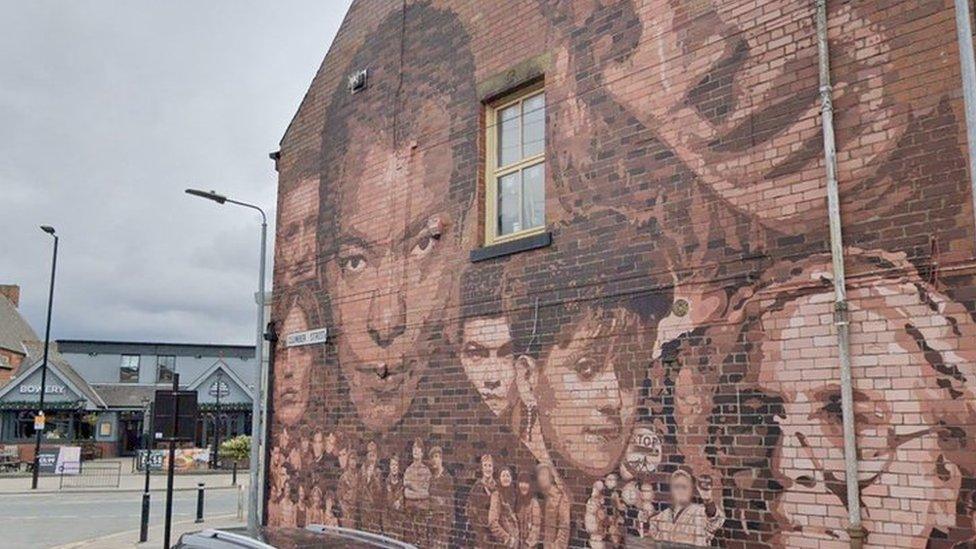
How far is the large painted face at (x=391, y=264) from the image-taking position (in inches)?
380

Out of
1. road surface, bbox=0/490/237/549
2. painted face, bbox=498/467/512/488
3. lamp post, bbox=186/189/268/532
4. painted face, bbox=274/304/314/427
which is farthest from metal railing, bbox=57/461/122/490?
painted face, bbox=498/467/512/488

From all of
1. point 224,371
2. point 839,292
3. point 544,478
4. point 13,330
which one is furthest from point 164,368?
point 839,292

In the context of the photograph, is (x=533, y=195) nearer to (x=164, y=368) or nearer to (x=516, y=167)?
(x=516, y=167)

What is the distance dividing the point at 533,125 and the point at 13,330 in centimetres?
6444

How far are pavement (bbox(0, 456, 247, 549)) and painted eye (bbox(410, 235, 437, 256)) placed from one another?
7.99 m

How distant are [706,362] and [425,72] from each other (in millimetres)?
5596

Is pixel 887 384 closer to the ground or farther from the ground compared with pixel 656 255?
closer to the ground

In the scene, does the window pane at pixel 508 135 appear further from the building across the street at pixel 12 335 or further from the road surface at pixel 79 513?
the building across the street at pixel 12 335

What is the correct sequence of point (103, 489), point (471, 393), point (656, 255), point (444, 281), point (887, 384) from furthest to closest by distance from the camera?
point (103, 489) → point (444, 281) → point (471, 393) → point (656, 255) → point (887, 384)

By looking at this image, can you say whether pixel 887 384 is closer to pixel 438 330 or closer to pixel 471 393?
pixel 471 393

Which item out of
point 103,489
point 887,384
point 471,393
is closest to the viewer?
point 887,384

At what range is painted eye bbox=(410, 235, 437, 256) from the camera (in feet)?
32.0

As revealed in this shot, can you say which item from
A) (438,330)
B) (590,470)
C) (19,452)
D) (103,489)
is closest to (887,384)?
(590,470)

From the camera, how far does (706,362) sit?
6.72m
